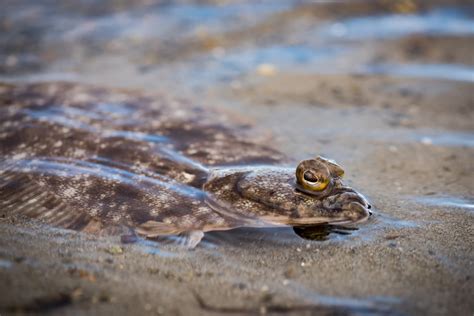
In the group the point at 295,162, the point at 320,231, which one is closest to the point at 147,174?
the point at 295,162

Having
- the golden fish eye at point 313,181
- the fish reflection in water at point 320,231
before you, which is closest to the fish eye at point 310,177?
the golden fish eye at point 313,181

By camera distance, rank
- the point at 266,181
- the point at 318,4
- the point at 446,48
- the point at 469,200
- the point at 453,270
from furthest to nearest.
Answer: the point at 318,4
the point at 446,48
the point at 469,200
the point at 266,181
the point at 453,270

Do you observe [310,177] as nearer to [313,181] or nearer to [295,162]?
[313,181]

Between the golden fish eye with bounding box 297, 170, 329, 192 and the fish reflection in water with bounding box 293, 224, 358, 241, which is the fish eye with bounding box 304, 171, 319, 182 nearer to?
the golden fish eye with bounding box 297, 170, 329, 192

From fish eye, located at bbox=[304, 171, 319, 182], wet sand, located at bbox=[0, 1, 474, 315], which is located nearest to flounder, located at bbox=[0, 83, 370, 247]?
fish eye, located at bbox=[304, 171, 319, 182]

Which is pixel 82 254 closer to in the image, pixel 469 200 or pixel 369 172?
pixel 369 172

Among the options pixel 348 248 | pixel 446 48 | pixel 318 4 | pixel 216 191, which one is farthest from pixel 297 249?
pixel 318 4
